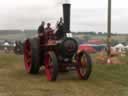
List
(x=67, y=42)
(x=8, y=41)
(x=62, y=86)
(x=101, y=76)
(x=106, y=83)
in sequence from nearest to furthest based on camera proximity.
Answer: (x=62, y=86) → (x=106, y=83) → (x=67, y=42) → (x=101, y=76) → (x=8, y=41)

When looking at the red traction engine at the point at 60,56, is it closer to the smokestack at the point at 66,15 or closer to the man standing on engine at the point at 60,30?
the smokestack at the point at 66,15

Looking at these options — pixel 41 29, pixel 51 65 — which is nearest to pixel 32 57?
pixel 41 29

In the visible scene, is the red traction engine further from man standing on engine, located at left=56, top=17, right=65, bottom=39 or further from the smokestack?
man standing on engine, located at left=56, top=17, right=65, bottom=39

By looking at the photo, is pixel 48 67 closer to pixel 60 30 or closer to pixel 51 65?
pixel 51 65

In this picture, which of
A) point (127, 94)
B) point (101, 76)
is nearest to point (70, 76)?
point (101, 76)

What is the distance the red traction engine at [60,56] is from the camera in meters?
10.3

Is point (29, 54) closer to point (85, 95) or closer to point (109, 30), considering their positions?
point (85, 95)

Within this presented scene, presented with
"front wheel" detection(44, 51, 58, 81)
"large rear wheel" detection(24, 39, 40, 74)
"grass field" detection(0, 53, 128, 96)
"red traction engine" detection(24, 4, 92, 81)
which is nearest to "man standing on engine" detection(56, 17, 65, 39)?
"red traction engine" detection(24, 4, 92, 81)

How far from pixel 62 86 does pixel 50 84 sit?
0.52 meters

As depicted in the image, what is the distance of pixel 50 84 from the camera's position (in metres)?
9.45

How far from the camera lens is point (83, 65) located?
10711mm

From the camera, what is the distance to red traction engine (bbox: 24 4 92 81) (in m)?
10.3

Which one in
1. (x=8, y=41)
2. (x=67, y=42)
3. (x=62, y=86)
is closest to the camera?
(x=62, y=86)

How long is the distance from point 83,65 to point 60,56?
0.75 m
